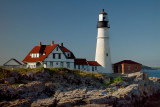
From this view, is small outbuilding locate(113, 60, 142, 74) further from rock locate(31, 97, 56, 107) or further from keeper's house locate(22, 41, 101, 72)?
rock locate(31, 97, 56, 107)

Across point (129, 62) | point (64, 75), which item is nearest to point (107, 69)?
point (129, 62)

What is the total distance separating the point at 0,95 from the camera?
24.9m

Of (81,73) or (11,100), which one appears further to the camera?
(81,73)

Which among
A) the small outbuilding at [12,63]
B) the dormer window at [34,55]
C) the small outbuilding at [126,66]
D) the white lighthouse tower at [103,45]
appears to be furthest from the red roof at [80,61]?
the small outbuilding at [12,63]

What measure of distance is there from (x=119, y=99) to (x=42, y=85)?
31.6 ft

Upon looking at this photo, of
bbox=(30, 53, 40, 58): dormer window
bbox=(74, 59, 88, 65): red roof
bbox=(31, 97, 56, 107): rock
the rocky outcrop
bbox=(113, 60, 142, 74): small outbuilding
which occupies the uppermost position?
bbox=(30, 53, 40, 58): dormer window

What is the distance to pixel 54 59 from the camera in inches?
1561

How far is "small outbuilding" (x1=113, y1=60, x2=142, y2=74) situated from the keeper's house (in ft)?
18.6

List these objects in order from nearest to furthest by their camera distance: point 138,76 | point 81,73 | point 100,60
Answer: point 81,73
point 138,76
point 100,60

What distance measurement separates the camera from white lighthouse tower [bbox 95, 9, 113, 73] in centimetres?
4350

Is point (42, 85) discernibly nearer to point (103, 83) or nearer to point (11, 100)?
point (11, 100)

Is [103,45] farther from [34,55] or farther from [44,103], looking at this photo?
[44,103]

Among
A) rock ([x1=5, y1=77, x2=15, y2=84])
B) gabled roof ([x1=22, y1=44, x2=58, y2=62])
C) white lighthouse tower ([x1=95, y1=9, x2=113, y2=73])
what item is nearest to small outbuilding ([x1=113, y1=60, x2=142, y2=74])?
white lighthouse tower ([x1=95, y1=9, x2=113, y2=73])

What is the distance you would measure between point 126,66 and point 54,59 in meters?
15.6
